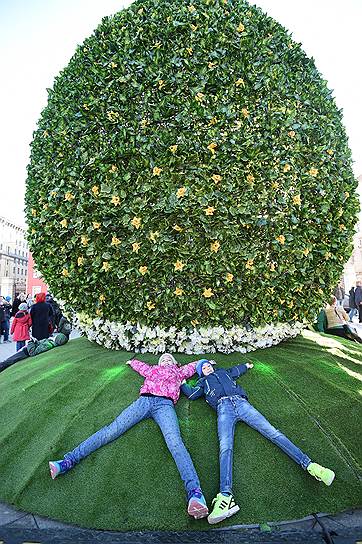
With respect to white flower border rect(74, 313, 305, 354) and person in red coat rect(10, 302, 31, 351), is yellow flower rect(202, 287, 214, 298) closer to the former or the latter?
white flower border rect(74, 313, 305, 354)

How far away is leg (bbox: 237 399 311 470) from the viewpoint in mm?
3756

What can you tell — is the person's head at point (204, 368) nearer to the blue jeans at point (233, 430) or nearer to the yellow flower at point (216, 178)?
the blue jeans at point (233, 430)

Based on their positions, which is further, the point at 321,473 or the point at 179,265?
the point at 179,265

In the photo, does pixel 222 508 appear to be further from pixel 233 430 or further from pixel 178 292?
pixel 178 292

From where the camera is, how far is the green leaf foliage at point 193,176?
4898mm

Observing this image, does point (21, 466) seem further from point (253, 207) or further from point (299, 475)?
point (253, 207)

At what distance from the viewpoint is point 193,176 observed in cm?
485

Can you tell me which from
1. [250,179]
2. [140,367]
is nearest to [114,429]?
[140,367]

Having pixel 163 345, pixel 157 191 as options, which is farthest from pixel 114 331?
pixel 157 191

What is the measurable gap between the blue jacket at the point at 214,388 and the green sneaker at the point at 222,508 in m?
0.94

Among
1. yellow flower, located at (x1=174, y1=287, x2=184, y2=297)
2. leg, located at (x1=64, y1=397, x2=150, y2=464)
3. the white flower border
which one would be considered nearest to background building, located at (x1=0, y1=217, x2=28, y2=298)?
the white flower border

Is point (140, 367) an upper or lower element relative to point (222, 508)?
upper

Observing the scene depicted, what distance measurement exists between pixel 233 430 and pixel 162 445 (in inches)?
25.8

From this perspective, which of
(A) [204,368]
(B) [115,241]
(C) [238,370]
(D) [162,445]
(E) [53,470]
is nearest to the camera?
(E) [53,470]
